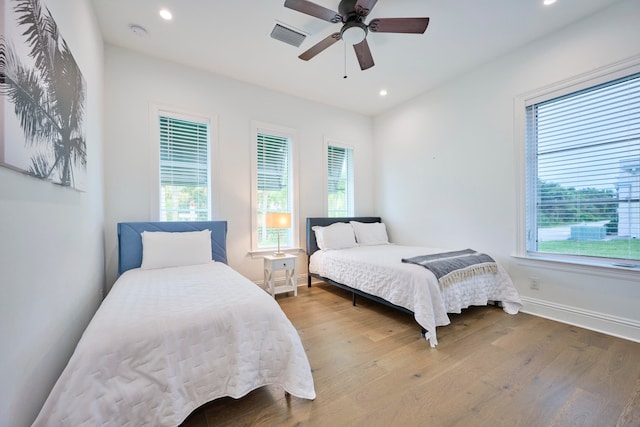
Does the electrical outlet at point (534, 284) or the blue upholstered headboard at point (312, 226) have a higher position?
the blue upholstered headboard at point (312, 226)

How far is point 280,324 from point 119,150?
2850 millimetres

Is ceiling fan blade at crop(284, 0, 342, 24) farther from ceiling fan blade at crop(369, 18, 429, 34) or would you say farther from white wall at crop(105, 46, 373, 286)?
white wall at crop(105, 46, 373, 286)

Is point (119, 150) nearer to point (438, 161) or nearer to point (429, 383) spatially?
point (429, 383)

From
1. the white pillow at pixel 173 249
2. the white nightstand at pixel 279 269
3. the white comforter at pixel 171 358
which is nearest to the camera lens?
the white comforter at pixel 171 358

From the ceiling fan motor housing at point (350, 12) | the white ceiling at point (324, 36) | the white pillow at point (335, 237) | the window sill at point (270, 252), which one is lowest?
the window sill at point (270, 252)

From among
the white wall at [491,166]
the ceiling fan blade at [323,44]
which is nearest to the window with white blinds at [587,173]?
the white wall at [491,166]

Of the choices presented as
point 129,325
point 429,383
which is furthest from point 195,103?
point 429,383

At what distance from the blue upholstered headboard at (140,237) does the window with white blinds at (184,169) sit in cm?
25

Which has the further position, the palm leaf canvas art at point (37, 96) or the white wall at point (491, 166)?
the white wall at point (491, 166)

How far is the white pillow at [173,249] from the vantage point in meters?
2.64

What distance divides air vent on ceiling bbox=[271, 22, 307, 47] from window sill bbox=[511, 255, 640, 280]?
3.56 m

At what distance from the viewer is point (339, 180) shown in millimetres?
4762

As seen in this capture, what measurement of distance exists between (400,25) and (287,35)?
3.92ft

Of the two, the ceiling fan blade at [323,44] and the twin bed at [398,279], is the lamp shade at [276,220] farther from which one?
the ceiling fan blade at [323,44]
